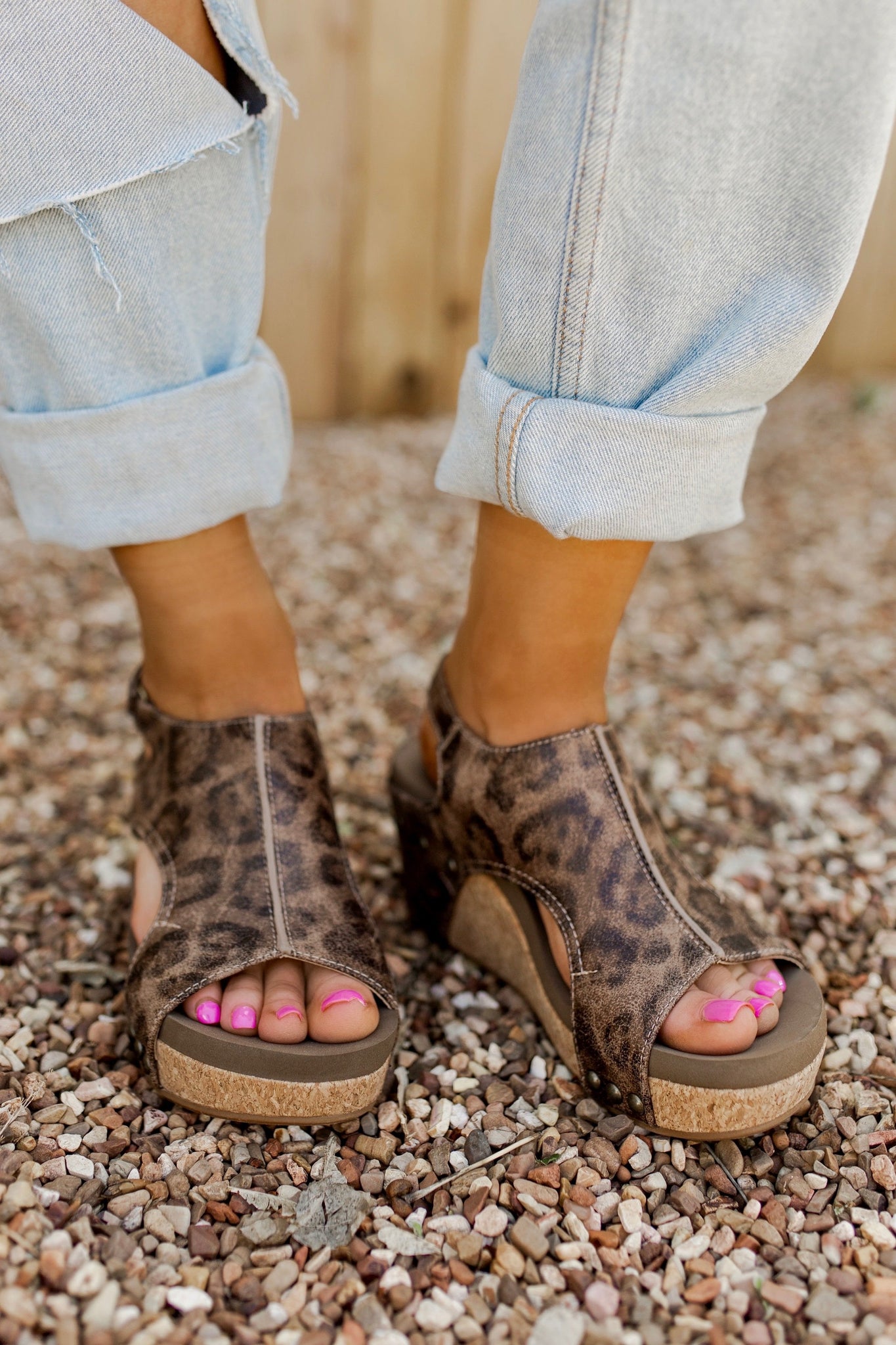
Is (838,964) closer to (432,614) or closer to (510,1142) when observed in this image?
(510,1142)

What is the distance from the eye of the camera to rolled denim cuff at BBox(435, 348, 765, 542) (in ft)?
2.28

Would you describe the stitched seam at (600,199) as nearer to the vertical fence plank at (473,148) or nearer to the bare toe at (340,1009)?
the bare toe at (340,1009)

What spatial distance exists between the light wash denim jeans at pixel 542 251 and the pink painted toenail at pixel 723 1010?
1.07 ft

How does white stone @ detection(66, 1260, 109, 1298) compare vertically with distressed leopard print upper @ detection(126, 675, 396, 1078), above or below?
→ below

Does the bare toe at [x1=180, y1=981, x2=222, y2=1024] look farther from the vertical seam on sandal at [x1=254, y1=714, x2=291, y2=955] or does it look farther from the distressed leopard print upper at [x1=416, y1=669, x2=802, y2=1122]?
the distressed leopard print upper at [x1=416, y1=669, x2=802, y2=1122]

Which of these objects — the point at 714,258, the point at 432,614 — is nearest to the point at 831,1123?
the point at 714,258

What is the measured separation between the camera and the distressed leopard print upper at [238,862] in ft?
2.60

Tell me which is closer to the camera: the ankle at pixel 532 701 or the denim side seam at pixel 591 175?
the denim side seam at pixel 591 175

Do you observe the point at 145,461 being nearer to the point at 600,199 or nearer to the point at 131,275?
the point at 131,275

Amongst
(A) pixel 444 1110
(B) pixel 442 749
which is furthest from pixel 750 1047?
(B) pixel 442 749

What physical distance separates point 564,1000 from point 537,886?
9 cm

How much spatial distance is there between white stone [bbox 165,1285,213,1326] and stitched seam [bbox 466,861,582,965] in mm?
325

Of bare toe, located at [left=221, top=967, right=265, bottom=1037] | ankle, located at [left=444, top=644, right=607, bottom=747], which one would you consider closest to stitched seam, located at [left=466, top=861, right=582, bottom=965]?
ankle, located at [left=444, top=644, right=607, bottom=747]

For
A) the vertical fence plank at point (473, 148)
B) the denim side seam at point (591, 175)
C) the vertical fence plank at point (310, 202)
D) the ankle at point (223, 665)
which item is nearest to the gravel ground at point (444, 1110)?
the ankle at point (223, 665)
